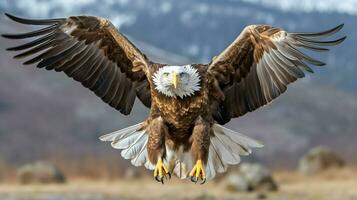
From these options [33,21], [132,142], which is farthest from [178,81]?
[33,21]

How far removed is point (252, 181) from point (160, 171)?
11.2 metres

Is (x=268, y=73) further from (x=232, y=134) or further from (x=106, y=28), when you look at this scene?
(x=106, y=28)

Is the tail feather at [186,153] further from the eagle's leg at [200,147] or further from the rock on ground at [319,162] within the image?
the rock on ground at [319,162]

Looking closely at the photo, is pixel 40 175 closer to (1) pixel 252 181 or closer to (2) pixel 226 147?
(1) pixel 252 181

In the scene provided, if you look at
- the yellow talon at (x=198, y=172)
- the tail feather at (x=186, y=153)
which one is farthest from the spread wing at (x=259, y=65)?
the yellow talon at (x=198, y=172)

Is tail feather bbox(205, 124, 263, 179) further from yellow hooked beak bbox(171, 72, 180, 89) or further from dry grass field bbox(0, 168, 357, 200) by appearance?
dry grass field bbox(0, 168, 357, 200)

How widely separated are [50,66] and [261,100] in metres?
1.82

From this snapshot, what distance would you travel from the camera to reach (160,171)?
28.0ft

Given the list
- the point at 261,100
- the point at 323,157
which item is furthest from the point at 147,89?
the point at 323,157

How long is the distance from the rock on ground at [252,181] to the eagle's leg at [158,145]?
1068cm

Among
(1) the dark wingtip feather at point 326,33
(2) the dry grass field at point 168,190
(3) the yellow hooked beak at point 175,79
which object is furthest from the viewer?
(2) the dry grass field at point 168,190

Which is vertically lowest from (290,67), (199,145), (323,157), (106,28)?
(199,145)

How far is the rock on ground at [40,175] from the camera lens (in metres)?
20.8

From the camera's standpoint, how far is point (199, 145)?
873cm
